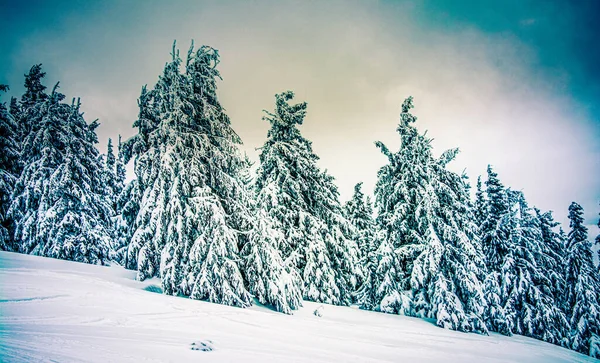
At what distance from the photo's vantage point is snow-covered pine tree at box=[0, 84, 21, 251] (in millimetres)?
18266

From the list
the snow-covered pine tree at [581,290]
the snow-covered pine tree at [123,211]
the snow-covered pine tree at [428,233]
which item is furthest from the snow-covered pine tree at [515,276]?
the snow-covered pine tree at [123,211]

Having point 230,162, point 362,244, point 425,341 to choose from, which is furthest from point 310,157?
point 362,244

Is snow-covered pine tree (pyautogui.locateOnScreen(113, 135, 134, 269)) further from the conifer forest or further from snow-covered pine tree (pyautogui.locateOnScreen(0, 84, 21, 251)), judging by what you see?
snow-covered pine tree (pyautogui.locateOnScreen(0, 84, 21, 251))

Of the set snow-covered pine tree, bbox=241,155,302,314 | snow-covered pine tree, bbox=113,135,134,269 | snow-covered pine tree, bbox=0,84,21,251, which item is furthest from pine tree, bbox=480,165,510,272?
snow-covered pine tree, bbox=0,84,21,251

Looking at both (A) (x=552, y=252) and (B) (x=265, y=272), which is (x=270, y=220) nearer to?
(B) (x=265, y=272)

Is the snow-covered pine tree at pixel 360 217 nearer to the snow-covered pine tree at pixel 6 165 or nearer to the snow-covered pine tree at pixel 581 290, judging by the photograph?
the snow-covered pine tree at pixel 581 290

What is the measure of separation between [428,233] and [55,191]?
22.7 m

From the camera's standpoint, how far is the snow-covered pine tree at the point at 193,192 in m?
11.6

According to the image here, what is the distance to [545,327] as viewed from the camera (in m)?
20.3

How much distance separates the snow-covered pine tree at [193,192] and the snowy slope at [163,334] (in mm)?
2363

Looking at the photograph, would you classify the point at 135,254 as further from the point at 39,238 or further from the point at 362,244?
the point at 362,244

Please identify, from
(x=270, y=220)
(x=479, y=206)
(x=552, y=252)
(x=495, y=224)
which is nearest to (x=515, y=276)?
(x=495, y=224)

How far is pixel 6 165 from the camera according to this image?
64.0ft

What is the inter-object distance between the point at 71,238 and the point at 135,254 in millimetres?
8178
